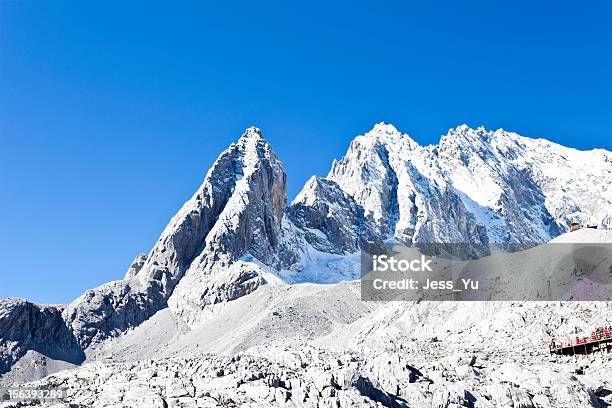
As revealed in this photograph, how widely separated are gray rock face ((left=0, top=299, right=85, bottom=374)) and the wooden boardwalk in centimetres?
11350

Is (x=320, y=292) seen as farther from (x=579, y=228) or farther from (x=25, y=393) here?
(x=25, y=393)

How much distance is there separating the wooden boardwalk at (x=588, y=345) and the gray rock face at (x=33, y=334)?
372ft

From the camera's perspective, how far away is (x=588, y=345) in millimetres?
65750

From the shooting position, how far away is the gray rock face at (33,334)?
149 meters

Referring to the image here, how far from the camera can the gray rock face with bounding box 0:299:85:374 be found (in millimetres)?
149375

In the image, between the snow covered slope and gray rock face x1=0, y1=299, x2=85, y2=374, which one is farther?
gray rock face x1=0, y1=299, x2=85, y2=374

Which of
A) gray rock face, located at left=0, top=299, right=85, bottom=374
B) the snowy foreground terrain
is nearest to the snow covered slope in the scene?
the snowy foreground terrain

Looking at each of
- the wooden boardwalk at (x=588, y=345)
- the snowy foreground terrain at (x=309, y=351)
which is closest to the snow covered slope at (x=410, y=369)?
the snowy foreground terrain at (x=309, y=351)

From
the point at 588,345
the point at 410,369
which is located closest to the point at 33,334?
the point at 410,369

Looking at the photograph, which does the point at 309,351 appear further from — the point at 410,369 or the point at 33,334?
the point at 33,334

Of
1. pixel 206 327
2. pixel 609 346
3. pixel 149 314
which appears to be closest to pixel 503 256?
pixel 609 346

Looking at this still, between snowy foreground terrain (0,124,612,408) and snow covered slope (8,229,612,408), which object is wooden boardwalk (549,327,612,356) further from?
snow covered slope (8,229,612,408)

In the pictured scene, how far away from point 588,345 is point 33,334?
126308 mm

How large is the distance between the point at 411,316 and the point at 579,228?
2570cm
